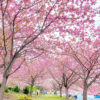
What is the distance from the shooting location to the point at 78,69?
17.7m

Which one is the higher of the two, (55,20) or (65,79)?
(55,20)

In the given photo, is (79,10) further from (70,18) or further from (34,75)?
(34,75)

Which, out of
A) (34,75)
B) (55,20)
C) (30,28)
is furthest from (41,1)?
(34,75)

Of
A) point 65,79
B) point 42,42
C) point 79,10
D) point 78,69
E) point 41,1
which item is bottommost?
point 65,79

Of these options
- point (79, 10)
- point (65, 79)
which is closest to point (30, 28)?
point (79, 10)

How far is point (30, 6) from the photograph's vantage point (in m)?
5.46

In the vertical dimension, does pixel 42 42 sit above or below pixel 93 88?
above

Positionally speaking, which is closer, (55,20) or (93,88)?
(55,20)

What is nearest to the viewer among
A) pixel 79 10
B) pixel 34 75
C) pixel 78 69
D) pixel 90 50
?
pixel 79 10

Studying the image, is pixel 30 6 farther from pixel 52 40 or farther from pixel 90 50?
pixel 90 50

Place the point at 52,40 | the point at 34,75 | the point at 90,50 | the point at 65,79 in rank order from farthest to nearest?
1. the point at 34,75
2. the point at 65,79
3. the point at 90,50
4. the point at 52,40

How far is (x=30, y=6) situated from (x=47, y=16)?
0.74m

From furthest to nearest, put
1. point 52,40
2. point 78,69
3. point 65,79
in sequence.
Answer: point 65,79
point 78,69
point 52,40

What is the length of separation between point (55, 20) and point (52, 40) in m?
2.43
